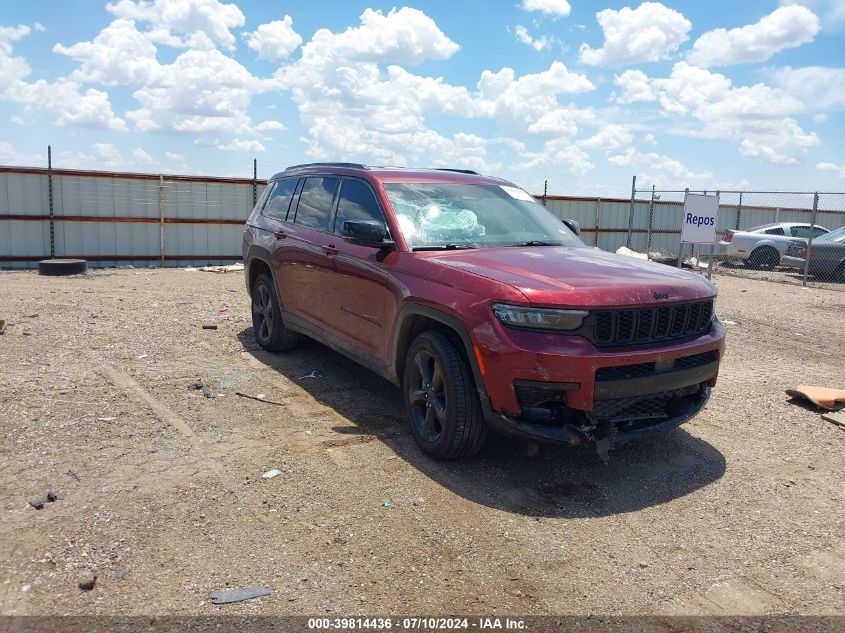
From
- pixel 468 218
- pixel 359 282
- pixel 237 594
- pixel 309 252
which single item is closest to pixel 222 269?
pixel 309 252

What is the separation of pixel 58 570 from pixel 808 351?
26.9 ft

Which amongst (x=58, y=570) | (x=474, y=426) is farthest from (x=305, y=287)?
(x=58, y=570)

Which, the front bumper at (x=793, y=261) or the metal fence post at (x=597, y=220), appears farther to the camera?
the metal fence post at (x=597, y=220)

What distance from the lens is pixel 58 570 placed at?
10.0 feet

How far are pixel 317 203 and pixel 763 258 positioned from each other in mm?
16459

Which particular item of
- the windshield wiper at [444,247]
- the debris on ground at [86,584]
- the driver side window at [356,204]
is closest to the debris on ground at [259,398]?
the driver side window at [356,204]

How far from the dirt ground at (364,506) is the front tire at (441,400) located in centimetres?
17

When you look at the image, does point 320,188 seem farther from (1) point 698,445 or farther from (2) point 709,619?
(2) point 709,619

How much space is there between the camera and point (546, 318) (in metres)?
3.78

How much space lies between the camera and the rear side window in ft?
19.2

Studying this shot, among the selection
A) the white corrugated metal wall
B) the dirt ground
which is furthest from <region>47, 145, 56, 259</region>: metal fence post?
the dirt ground

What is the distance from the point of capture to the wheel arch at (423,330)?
13.1 feet

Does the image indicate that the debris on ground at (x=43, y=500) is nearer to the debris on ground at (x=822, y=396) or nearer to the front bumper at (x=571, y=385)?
the front bumper at (x=571, y=385)

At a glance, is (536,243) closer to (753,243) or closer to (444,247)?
(444,247)
